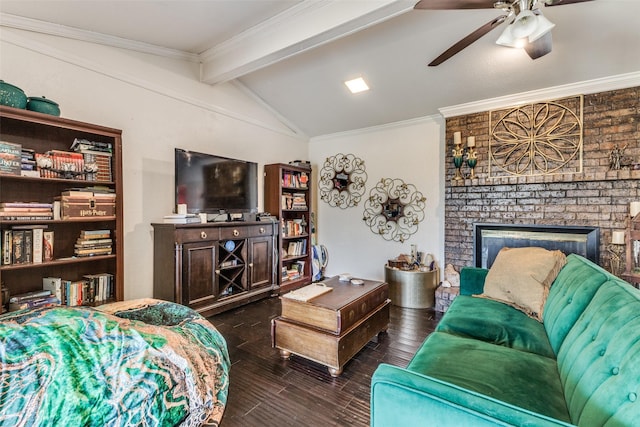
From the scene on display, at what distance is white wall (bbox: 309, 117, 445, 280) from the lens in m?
3.98

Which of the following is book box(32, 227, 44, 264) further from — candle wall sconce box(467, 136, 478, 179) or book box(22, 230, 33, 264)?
candle wall sconce box(467, 136, 478, 179)

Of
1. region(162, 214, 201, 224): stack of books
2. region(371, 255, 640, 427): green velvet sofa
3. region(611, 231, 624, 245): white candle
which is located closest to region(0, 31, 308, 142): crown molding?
region(162, 214, 201, 224): stack of books

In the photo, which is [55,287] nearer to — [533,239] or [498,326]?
[498,326]

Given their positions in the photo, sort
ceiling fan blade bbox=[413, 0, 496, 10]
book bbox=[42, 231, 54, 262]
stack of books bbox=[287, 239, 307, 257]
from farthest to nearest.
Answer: stack of books bbox=[287, 239, 307, 257] < book bbox=[42, 231, 54, 262] < ceiling fan blade bbox=[413, 0, 496, 10]

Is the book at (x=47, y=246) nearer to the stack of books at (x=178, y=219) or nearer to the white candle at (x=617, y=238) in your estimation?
the stack of books at (x=178, y=219)

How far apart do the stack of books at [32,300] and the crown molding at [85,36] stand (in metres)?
1.99

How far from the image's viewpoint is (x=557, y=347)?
4.79ft

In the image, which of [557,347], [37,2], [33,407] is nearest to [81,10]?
[37,2]

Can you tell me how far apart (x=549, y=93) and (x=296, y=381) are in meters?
3.74

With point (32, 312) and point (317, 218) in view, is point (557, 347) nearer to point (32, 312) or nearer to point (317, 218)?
point (32, 312)

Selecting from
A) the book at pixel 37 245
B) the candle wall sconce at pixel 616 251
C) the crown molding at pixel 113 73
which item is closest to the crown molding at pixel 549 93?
the candle wall sconce at pixel 616 251

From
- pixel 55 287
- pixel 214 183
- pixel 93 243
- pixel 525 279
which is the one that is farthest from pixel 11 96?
pixel 525 279

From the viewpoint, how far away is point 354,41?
9.46ft

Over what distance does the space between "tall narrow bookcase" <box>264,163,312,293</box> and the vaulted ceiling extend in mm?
1178
